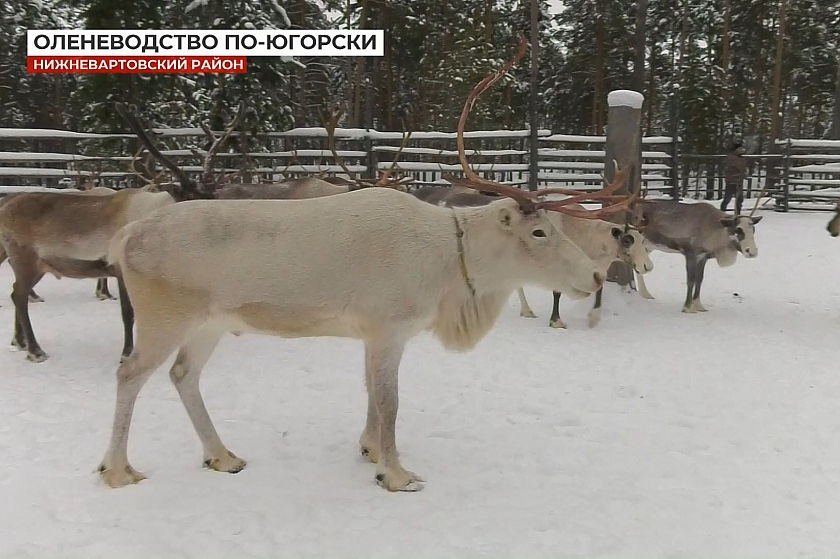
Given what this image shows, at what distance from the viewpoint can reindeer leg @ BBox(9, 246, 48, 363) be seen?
17.1 feet

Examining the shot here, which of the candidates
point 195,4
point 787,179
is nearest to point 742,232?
point 787,179

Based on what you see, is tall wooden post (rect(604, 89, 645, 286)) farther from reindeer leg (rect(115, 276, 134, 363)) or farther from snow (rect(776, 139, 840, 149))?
snow (rect(776, 139, 840, 149))

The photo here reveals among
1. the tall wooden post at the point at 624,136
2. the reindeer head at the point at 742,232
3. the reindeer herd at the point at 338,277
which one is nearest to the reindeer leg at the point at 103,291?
the reindeer herd at the point at 338,277

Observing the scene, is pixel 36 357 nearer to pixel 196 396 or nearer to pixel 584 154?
pixel 196 396

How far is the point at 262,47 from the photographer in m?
13.0

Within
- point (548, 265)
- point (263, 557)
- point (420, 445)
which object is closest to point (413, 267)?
point (548, 265)

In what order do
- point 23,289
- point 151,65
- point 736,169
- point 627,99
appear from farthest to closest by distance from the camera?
point 736,169 < point 151,65 < point 627,99 < point 23,289

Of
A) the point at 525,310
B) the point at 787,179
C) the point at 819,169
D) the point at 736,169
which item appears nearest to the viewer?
the point at 525,310

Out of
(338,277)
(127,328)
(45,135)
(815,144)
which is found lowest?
(127,328)

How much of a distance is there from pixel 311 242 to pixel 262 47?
437 inches

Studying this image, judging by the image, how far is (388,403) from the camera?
3186 mm

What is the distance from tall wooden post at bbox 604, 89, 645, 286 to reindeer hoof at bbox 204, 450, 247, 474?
18.4 ft

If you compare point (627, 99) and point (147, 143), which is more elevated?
point (627, 99)

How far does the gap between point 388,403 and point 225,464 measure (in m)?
0.94
